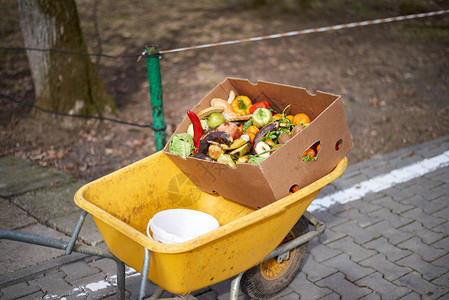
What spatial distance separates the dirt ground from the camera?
584cm

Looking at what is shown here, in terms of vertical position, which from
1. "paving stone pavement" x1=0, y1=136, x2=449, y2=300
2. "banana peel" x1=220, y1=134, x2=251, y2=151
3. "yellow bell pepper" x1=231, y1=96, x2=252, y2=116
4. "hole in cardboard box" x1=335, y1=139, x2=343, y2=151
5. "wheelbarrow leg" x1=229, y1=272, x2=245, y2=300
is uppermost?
"yellow bell pepper" x1=231, y1=96, x2=252, y2=116

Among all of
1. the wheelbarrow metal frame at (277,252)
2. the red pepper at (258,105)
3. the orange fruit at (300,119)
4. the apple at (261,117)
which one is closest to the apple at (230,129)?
the apple at (261,117)

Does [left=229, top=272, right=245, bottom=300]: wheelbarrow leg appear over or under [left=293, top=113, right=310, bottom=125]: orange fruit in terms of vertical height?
under

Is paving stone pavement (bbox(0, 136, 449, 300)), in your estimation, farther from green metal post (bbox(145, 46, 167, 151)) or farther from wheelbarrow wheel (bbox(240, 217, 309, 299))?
green metal post (bbox(145, 46, 167, 151))

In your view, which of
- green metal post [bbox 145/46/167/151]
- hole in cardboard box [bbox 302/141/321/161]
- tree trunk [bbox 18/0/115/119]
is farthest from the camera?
tree trunk [bbox 18/0/115/119]

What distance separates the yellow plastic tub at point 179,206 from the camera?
235cm

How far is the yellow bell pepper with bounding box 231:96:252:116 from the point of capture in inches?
131

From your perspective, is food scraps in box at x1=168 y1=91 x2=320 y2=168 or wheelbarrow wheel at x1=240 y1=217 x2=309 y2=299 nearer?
food scraps in box at x1=168 y1=91 x2=320 y2=168

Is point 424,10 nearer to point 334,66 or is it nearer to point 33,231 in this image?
point 334,66

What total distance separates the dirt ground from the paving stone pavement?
65 centimetres

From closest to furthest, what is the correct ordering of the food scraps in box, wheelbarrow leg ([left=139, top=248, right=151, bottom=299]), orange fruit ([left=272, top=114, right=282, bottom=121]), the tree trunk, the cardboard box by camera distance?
1. wheelbarrow leg ([left=139, top=248, right=151, bottom=299])
2. the cardboard box
3. the food scraps in box
4. orange fruit ([left=272, top=114, right=282, bottom=121])
5. the tree trunk

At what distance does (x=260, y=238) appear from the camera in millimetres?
2676

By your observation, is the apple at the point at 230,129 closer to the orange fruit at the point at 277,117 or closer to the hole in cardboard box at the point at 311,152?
the orange fruit at the point at 277,117

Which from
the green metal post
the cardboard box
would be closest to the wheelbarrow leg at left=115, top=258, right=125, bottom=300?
the cardboard box
